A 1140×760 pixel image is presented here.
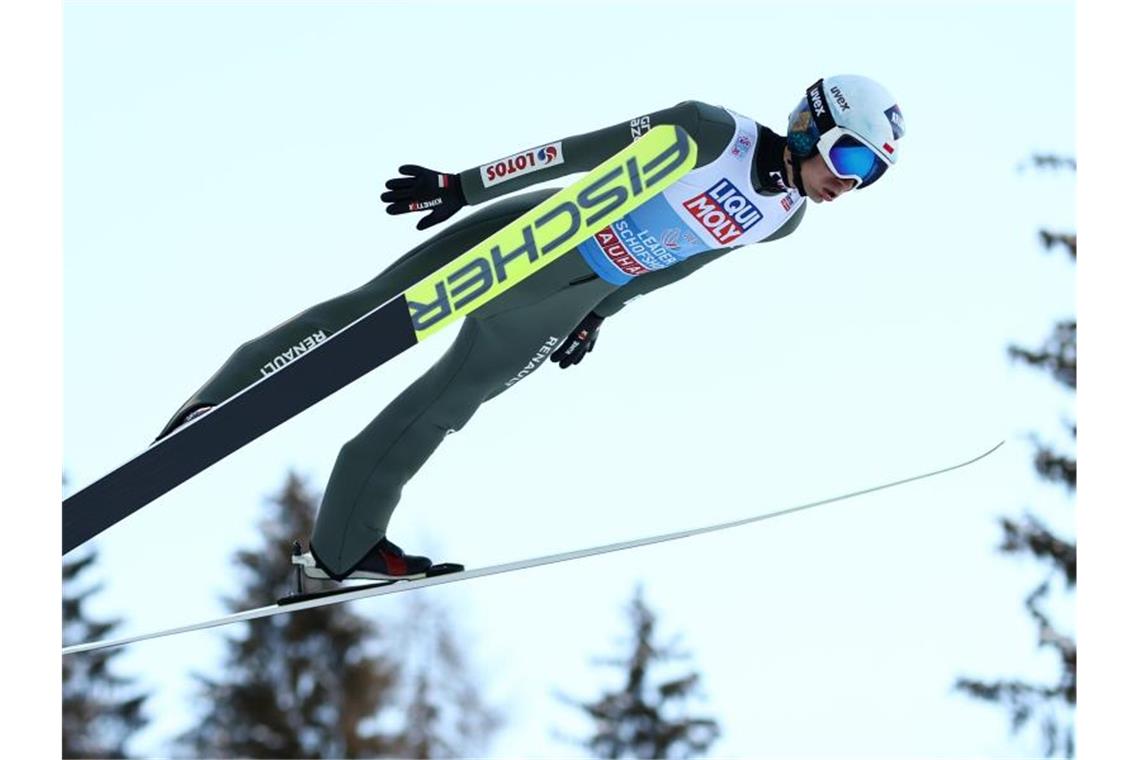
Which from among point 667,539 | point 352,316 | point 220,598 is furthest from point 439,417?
point 220,598

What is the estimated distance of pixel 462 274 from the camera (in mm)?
5125

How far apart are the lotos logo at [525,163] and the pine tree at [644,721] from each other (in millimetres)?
13521

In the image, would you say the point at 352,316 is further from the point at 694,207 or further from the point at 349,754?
the point at 349,754

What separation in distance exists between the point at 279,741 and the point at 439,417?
13720mm

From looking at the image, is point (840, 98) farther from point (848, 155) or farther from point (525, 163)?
point (525, 163)

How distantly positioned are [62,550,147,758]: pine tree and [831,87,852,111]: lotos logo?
16.2m

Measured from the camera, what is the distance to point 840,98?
5297mm

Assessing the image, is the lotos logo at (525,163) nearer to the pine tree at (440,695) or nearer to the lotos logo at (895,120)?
the lotos logo at (895,120)

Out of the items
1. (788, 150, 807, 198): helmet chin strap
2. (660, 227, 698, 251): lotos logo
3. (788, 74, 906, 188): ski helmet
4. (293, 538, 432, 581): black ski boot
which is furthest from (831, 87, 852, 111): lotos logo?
(293, 538, 432, 581): black ski boot

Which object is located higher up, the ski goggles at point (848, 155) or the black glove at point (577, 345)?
the ski goggles at point (848, 155)

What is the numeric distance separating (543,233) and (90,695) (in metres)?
16.7

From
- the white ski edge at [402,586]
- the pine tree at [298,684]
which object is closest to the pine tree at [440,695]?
the pine tree at [298,684]

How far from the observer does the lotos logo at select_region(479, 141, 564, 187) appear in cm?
541

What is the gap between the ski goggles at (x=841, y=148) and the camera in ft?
17.3
